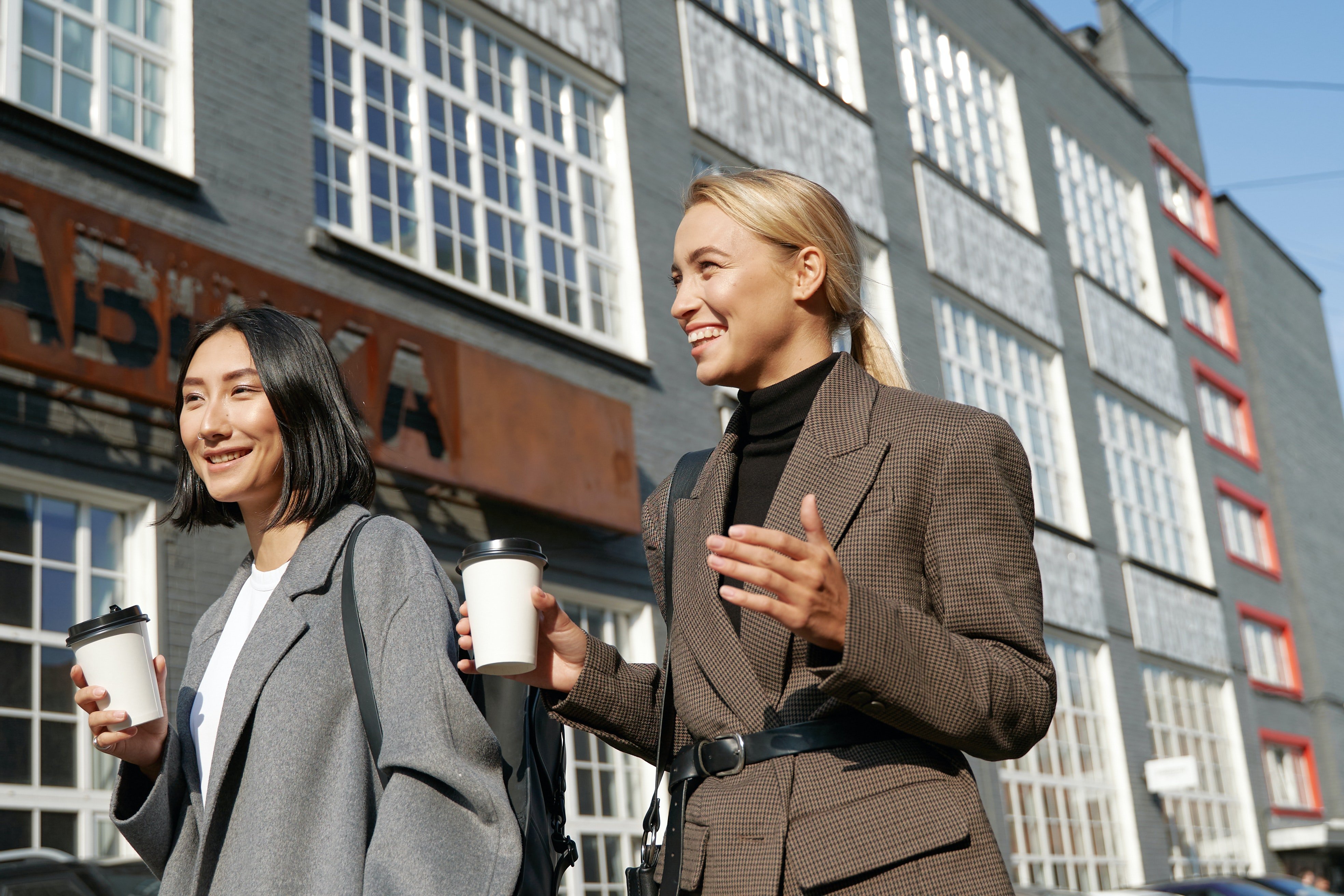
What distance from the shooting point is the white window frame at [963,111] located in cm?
2034

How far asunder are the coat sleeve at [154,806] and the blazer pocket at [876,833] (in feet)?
4.30

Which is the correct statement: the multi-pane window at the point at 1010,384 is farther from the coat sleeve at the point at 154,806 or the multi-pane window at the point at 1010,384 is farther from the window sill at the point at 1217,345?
the coat sleeve at the point at 154,806

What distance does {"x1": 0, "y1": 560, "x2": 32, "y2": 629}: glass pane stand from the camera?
7809 millimetres

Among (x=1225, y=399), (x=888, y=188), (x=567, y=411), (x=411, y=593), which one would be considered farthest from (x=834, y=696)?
(x=1225, y=399)

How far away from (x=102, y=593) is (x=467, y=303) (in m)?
4.02

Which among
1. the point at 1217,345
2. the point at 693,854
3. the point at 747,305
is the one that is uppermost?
the point at 1217,345

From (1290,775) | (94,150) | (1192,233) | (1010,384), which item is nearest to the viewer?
(94,150)

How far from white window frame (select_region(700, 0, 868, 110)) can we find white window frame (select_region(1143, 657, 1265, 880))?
33.3 feet

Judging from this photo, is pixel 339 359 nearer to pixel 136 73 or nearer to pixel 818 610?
pixel 136 73

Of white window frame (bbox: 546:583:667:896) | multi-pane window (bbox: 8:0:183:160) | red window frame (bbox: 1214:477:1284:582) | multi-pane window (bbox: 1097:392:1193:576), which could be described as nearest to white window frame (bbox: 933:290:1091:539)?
multi-pane window (bbox: 1097:392:1193:576)

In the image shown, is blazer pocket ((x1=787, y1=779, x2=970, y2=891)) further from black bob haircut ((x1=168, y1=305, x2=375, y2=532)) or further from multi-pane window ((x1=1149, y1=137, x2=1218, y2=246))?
multi-pane window ((x1=1149, y1=137, x2=1218, y2=246))

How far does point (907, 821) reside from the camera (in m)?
2.18

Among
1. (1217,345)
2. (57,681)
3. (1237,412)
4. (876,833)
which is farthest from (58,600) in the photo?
(1237,412)

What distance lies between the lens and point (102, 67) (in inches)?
359
